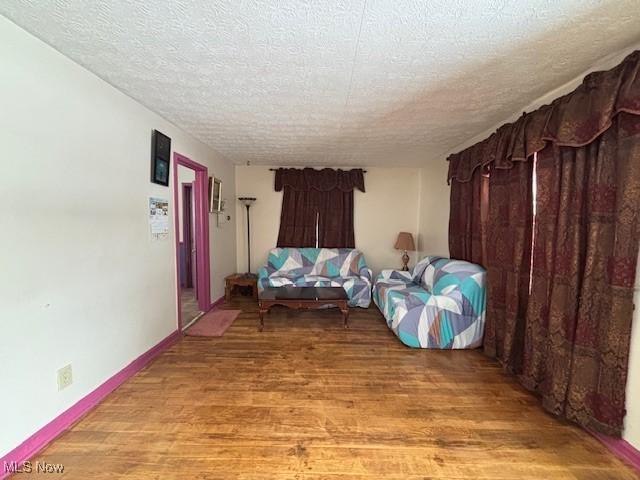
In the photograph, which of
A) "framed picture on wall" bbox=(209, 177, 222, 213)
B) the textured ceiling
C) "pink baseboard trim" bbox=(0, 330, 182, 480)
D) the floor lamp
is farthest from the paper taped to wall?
the floor lamp

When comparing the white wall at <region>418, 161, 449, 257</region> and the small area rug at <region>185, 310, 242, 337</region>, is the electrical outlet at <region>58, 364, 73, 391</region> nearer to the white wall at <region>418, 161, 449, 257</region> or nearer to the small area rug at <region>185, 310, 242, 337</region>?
Result: the small area rug at <region>185, 310, 242, 337</region>

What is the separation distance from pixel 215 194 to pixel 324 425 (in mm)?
3093

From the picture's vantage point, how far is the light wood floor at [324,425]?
136 centimetres

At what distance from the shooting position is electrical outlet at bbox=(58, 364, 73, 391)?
157 centimetres

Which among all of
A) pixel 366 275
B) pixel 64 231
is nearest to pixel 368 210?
pixel 366 275

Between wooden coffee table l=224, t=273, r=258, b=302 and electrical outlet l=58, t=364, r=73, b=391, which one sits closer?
electrical outlet l=58, t=364, r=73, b=391

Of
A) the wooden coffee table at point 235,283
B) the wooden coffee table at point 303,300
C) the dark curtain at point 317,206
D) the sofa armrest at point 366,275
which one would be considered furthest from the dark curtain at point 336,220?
the wooden coffee table at point 303,300

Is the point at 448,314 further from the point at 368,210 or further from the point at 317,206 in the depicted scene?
the point at 317,206

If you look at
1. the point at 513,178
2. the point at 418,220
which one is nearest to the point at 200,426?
the point at 513,178

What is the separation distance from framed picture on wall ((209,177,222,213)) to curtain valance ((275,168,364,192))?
3.53 ft

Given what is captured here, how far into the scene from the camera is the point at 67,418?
63.2 inches

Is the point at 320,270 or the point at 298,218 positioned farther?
the point at 298,218

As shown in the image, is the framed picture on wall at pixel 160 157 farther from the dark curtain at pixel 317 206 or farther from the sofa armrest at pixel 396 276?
the sofa armrest at pixel 396 276

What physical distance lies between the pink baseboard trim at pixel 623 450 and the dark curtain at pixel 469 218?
1535mm
